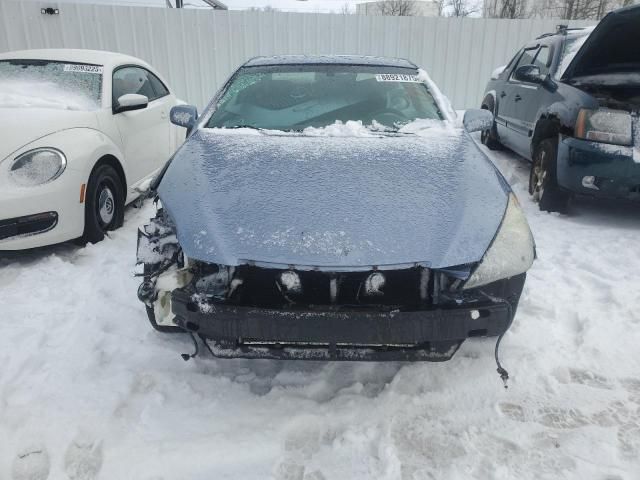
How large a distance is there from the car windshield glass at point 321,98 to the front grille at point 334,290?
1298 mm

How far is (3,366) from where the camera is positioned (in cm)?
226

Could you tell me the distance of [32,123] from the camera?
3359mm

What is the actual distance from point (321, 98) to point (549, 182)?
2.44 meters

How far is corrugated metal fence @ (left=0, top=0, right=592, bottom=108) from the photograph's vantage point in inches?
337

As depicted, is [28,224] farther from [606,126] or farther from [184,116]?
[606,126]

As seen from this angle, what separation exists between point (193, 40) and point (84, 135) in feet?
20.4

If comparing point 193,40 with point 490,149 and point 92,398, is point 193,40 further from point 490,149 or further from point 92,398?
point 92,398

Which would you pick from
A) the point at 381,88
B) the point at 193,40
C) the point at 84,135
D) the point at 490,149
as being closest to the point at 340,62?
the point at 381,88

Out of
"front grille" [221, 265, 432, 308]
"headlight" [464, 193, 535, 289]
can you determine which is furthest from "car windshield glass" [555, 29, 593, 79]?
"front grille" [221, 265, 432, 308]

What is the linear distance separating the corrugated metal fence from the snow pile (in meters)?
5.47

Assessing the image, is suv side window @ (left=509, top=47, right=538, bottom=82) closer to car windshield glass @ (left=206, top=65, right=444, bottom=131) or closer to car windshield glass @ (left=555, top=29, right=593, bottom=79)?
car windshield glass @ (left=555, top=29, right=593, bottom=79)

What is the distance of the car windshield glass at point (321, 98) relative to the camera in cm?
300

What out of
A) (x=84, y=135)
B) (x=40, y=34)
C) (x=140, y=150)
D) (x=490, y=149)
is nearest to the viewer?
(x=84, y=135)

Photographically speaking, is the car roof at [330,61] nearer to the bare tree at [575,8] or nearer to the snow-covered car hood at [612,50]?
the snow-covered car hood at [612,50]
